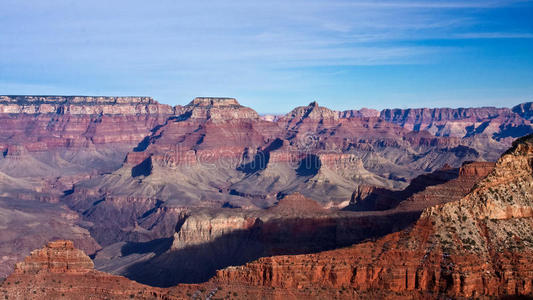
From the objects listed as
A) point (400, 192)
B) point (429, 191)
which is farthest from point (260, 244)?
point (400, 192)

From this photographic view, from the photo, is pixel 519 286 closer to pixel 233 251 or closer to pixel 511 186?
pixel 511 186

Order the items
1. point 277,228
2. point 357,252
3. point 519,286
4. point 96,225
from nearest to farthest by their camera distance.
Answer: point 519,286 < point 357,252 < point 277,228 < point 96,225

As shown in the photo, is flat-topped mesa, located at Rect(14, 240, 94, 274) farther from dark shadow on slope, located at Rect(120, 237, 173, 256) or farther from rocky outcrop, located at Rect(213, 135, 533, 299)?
dark shadow on slope, located at Rect(120, 237, 173, 256)

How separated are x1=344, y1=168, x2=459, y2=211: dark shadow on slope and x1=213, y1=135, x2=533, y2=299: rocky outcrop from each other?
39.0m

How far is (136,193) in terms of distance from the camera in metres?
184

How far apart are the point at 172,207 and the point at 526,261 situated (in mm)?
125423

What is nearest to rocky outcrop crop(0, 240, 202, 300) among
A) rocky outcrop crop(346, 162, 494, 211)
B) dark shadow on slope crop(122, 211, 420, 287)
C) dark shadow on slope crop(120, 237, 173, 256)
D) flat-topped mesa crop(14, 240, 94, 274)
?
flat-topped mesa crop(14, 240, 94, 274)

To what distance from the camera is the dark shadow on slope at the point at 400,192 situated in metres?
88.4

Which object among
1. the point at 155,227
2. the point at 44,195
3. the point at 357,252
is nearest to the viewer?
the point at 357,252

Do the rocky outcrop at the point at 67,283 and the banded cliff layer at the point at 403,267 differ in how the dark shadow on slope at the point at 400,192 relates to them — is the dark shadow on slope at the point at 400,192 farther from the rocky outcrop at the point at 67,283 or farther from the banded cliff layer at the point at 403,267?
the rocky outcrop at the point at 67,283

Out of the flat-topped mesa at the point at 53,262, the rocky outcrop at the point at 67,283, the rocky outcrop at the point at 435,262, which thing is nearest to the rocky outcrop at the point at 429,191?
the rocky outcrop at the point at 435,262

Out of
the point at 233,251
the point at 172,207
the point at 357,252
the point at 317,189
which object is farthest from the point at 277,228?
the point at 317,189

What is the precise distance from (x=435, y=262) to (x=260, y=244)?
42.4 meters

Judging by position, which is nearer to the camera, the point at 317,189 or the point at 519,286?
the point at 519,286
